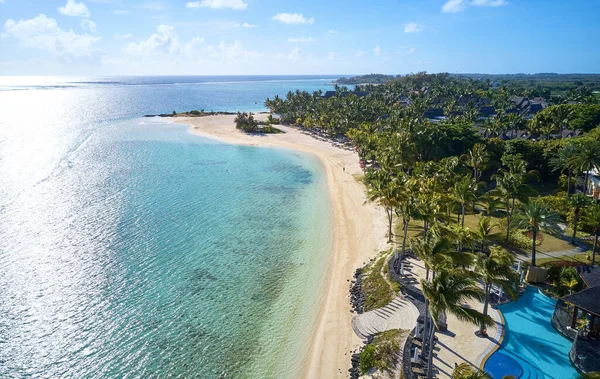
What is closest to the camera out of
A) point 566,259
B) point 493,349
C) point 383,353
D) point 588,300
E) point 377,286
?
point 588,300

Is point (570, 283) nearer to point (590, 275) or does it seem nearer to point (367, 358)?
point (590, 275)

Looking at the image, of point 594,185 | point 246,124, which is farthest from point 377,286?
point 246,124

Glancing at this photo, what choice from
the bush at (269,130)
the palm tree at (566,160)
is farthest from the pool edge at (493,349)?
the bush at (269,130)

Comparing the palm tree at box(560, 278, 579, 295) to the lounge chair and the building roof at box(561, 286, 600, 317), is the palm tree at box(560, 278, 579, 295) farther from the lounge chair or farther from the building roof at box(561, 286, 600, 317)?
the lounge chair

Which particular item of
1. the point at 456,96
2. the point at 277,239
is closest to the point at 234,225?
the point at 277,239

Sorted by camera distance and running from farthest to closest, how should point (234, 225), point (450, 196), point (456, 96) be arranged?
point (456, 96) < point (234, 225) < point (450, 196)

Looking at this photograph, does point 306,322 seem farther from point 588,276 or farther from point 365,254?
point 588,276
